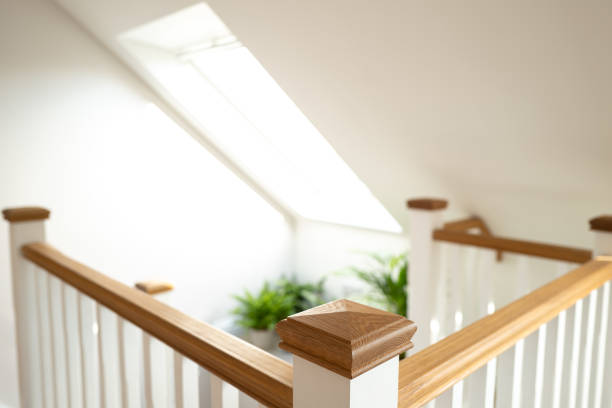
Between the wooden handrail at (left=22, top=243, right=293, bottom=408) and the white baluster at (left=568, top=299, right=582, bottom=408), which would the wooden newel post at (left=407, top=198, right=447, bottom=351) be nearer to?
the white baluster at (left=568, top=299, right=582, bottom=408)

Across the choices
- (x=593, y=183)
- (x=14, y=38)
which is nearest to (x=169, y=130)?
(x=14, y=38)

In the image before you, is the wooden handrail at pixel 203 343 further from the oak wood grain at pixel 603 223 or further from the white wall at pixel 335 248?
the white wall at pixel 335 248

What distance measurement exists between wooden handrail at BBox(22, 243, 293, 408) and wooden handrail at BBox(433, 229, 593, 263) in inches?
53.3

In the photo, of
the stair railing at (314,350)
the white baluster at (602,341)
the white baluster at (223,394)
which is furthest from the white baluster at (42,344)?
the white baluster at (602,341)

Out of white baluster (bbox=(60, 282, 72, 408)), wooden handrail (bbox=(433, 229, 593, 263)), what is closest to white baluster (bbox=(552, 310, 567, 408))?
wooden handrail (bbox=(433, 229, 593, 263))

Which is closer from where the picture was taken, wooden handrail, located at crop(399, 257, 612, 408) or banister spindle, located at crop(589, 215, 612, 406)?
wooden handrail, located at crop(399, 257, 612, 408)

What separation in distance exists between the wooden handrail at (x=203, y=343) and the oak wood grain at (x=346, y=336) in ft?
0.38

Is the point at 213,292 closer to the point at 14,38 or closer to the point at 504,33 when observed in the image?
the point at 14,38

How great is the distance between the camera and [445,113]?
2.18m

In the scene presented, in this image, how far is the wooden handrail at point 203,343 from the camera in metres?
0.67

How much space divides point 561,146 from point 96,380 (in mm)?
2051

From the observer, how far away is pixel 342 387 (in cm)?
53

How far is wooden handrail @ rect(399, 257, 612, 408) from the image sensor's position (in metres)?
0.68

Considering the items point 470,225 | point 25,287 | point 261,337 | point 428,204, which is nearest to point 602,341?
point 428,204
